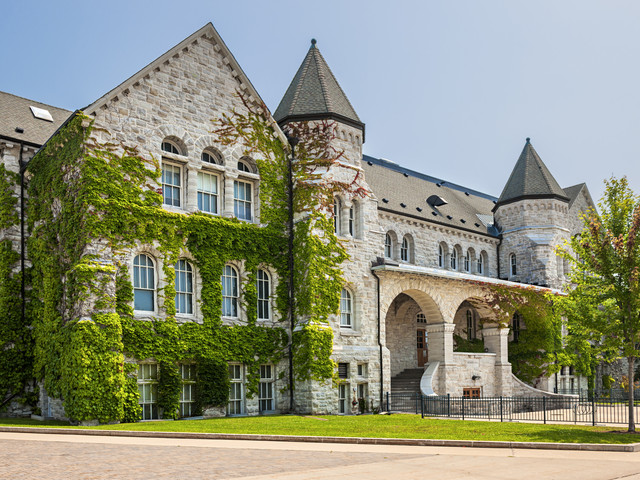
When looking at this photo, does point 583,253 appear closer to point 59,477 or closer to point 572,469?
point 572,469

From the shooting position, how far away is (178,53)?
84.2 ft

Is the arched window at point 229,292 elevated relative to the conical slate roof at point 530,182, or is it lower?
lower

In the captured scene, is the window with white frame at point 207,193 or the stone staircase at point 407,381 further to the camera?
the stone staircase at point 407,381

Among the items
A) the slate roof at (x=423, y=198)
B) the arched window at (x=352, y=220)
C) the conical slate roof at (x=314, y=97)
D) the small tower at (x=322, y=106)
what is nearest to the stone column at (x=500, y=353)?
the slate roof at (x=423, y=198)

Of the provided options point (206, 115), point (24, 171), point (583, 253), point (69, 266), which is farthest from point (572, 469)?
point (24, 171)

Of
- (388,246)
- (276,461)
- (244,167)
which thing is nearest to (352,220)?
(244,167)

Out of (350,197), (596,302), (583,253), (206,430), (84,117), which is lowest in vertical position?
(206,430)

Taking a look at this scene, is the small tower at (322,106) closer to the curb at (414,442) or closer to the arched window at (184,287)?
the arched window at (184,287)

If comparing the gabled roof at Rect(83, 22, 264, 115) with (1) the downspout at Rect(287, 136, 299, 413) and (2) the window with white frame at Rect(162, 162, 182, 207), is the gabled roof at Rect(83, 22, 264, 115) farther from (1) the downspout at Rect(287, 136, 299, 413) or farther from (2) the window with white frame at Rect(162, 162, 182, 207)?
(2) the window with white frame at Rect(162, 162, 182, 207)

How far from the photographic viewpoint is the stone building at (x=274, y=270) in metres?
24.0

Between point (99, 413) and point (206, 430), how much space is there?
447cm

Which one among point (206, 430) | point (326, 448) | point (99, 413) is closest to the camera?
point (326, 448)

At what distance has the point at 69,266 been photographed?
2272cm

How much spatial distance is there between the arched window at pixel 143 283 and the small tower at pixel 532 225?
2681 cm
